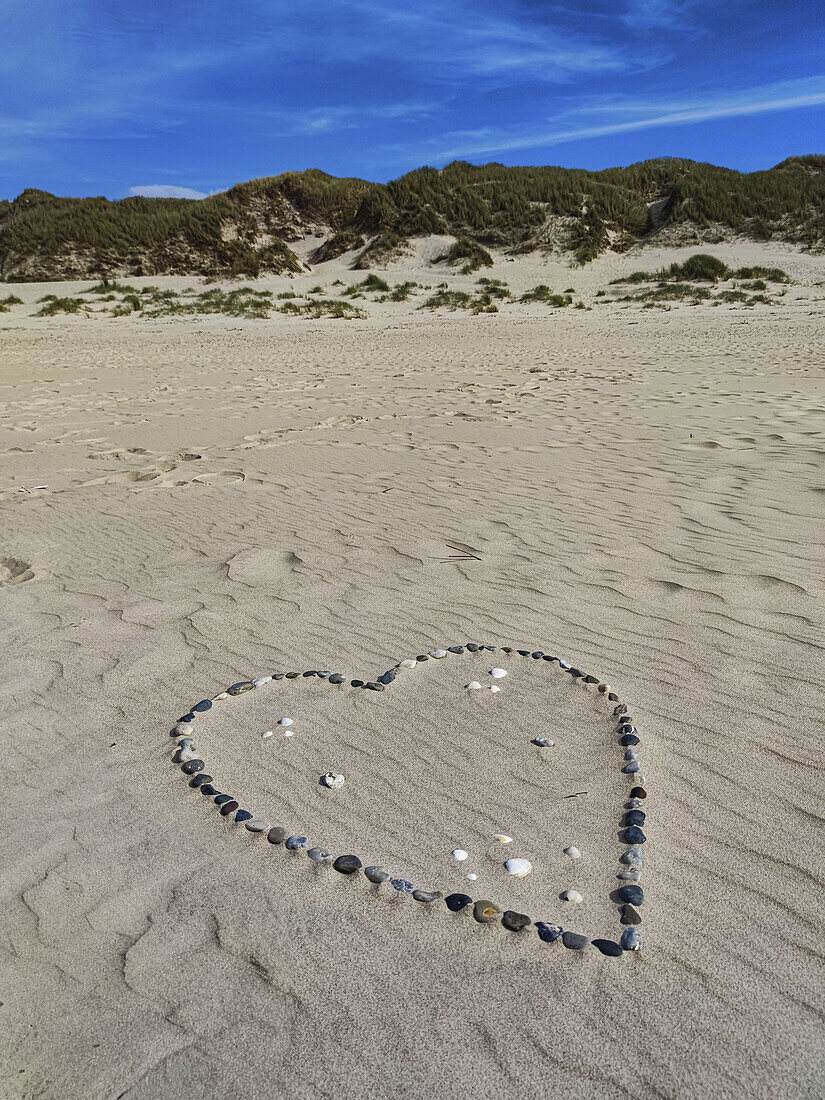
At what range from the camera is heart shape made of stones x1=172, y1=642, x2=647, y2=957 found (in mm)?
1624

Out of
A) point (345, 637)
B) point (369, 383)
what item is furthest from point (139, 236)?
point (345, 637)

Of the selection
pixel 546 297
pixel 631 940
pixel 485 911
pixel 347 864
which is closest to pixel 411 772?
pixel 347 864

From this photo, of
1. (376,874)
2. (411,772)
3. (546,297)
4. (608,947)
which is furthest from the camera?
(546,297)

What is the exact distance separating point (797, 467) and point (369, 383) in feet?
20.1

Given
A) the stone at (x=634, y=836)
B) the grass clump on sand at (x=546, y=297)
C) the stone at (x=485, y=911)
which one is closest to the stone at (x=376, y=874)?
the stone at (x=485, y=911)

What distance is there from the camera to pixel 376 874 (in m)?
1.78

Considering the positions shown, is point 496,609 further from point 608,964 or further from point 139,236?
point 139,236

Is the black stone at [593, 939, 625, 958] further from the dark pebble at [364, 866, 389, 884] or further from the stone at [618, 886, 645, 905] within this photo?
the dark pebble at [364, 866, 389, 884]

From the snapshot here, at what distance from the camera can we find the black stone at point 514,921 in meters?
1.62

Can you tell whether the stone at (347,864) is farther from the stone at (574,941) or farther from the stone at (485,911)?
the stone at (574,941)

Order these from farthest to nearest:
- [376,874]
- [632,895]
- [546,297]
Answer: [546,297], [376,874], [632,895]

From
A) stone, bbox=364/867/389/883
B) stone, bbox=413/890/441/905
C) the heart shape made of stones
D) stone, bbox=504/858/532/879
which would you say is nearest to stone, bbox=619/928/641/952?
A: the heart shape made of stones

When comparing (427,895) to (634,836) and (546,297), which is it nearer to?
(634,836)

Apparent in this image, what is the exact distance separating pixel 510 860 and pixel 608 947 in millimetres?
317
